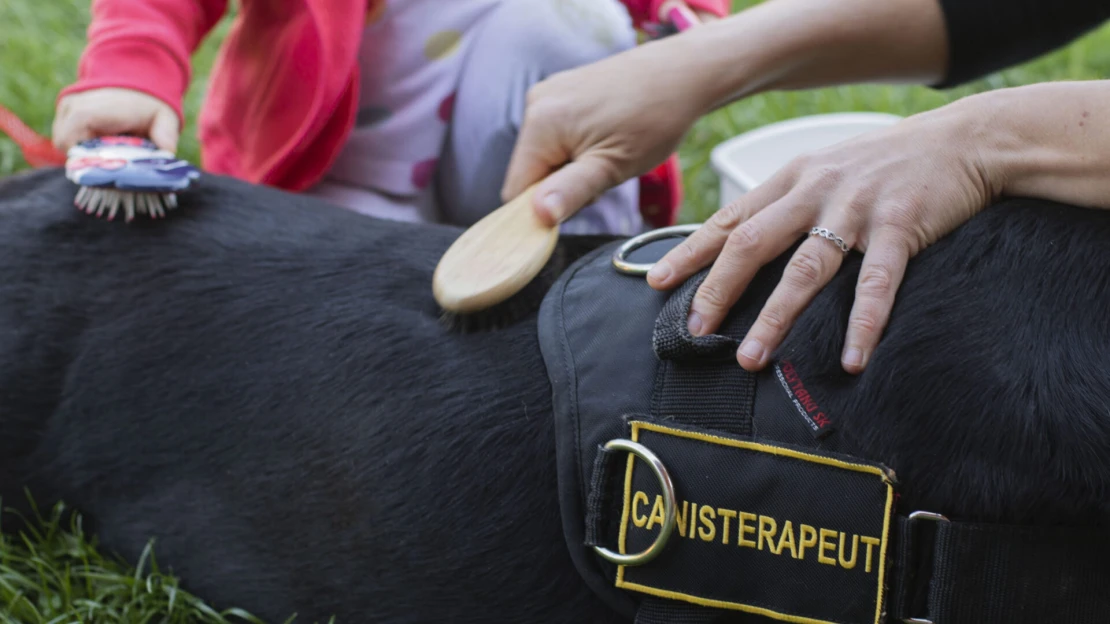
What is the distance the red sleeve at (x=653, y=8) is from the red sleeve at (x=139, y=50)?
830mm

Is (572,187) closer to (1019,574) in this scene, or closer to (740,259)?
(740,259)

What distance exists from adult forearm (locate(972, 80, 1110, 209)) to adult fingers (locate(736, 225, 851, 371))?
6.3 inches

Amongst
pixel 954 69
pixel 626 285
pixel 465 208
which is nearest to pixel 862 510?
pixel 626 285

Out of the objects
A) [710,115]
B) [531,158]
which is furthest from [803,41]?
[710,115]

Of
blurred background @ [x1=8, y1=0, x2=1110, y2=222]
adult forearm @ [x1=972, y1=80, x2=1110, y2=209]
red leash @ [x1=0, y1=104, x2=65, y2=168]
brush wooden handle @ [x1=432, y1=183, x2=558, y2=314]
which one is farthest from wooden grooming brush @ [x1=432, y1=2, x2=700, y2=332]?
blurred background @ [x1=8, y1=0, x2=1110, y2=222]

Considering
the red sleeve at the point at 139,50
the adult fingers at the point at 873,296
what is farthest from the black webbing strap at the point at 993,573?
the red sleeve at the point at 139,50

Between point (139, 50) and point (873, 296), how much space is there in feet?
3.81

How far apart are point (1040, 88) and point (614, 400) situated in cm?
50

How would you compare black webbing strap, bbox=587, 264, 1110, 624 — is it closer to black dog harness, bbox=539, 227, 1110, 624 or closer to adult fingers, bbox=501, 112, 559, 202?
black dog harness, bbox=539, 227, 1110, 624

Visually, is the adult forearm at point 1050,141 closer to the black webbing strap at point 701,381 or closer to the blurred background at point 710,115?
the black webbing strap at point 701,381

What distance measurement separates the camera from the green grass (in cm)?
123

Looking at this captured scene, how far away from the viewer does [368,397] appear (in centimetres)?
106

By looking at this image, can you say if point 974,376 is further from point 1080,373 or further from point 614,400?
point 614,400

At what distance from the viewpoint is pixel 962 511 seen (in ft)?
2.71
